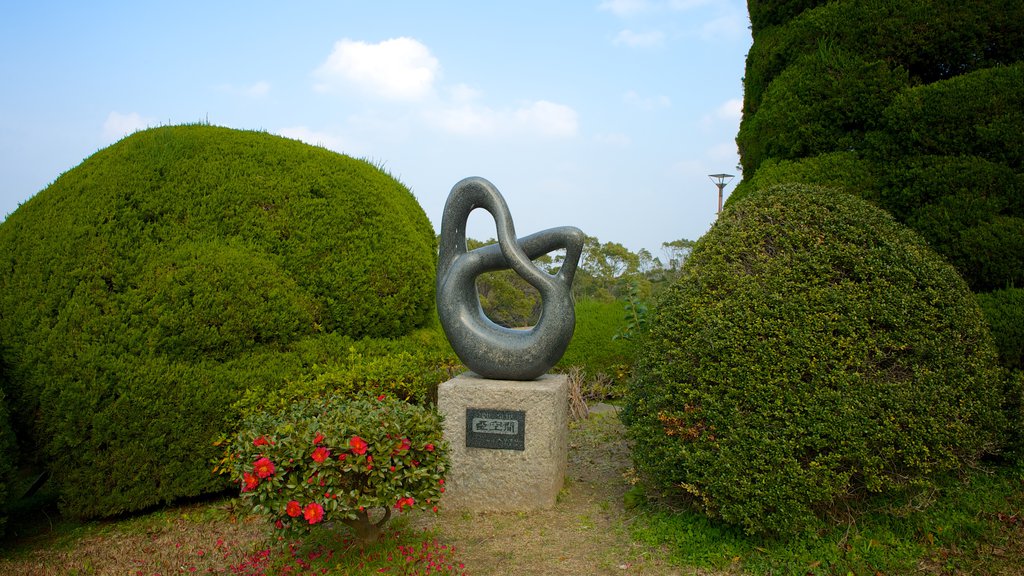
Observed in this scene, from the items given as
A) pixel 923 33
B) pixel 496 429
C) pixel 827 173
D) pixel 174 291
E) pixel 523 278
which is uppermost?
pixel 923 33

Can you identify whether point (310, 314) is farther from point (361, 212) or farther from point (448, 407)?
point (448, 407)

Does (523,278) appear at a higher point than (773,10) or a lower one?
lower

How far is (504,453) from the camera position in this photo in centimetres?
439

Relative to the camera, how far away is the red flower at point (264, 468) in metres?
3.04

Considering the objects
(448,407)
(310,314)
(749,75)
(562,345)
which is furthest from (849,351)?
(310,314)

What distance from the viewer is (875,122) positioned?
4.89 m

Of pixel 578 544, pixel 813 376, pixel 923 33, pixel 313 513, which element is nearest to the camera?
pixel 313 513

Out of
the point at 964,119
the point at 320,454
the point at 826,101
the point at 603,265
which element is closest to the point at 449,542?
the point at 320,454

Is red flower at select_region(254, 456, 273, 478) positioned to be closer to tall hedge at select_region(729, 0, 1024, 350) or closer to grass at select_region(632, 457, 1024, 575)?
grass at select_region(632, 457, 1024, 575)

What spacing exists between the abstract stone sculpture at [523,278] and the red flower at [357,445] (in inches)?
62.9

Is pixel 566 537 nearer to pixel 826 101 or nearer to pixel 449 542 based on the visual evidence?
pixel 449 542

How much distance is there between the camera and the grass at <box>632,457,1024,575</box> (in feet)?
11.3

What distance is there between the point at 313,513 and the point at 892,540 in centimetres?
313

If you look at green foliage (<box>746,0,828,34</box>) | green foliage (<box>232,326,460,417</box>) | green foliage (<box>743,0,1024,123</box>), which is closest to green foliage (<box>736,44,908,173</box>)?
green foliage (<box>743,0,1024,123</box>)
